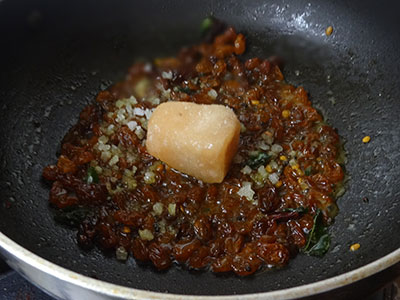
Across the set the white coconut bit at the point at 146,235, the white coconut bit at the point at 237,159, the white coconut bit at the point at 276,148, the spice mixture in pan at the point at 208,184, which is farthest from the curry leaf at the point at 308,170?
the white coconut bit at the point at 146,235

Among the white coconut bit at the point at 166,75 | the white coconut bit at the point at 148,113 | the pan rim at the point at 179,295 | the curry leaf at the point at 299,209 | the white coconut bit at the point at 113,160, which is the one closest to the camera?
the pan rim at the point at 179,295

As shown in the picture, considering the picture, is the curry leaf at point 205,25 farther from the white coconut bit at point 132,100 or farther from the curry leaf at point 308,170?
the curry leaf at point 308,170

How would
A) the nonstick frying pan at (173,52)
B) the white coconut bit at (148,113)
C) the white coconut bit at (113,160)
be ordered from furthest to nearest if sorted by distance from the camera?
the white coconut bit at (148,113)
the white coconut bit at (113,160)
the nonstick frying pan at (173,52)

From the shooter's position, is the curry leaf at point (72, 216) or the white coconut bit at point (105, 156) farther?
the white coconut bit at point (105, 156)

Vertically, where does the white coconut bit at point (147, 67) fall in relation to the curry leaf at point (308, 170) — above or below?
below

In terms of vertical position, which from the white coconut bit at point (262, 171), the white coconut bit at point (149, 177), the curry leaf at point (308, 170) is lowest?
the white coconut bit at point (149, 177)

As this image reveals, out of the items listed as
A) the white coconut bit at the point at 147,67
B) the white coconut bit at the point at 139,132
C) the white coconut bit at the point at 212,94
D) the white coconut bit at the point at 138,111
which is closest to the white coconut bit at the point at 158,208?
the white coconut bit at the point at 139,132
